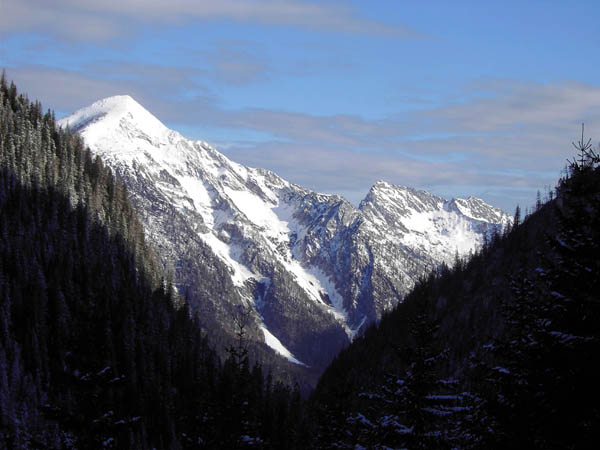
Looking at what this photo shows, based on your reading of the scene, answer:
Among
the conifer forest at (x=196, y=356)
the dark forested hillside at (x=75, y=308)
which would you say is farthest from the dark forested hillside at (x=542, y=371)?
the dark forested hillside at (x=75, y=308)

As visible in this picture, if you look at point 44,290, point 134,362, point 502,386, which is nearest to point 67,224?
point 44,290

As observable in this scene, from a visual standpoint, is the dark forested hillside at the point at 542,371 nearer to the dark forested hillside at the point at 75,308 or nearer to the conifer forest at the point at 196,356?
the conifer forest at the point at 196,356

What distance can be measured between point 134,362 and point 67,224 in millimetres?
46698

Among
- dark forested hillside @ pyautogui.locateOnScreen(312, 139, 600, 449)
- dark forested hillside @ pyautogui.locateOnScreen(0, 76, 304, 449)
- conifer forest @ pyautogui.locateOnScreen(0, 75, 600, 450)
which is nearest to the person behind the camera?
dark forested hillside @ pyautogui.locateOnScreen(312, 139, 600, 449)

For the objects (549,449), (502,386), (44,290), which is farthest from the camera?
(44,290)

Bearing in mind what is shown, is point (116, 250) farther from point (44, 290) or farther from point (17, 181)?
point (44, 290)

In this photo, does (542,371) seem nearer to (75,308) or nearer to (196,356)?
(75,308)

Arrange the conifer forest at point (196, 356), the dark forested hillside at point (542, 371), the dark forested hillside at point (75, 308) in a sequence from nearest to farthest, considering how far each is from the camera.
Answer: the dark forested hillside at point (542, 371) < the conifer forest at point (196, 356) < the dark forested hillside at point (75, 308)

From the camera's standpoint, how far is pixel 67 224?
167875mm

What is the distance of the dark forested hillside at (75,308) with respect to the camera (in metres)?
112

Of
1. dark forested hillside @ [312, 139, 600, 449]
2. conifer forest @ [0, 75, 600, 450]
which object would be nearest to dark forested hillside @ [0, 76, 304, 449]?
conifer forest @ [0, 75, 600, 450]

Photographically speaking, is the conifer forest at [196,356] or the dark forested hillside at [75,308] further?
the dark forested hillside at [75,308]

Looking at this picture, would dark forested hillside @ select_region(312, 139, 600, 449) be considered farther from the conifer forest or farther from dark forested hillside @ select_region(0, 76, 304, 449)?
dark forested hillside @ select_region(0, 76, 304, 449)

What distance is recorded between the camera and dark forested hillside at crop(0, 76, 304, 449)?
368 feet
